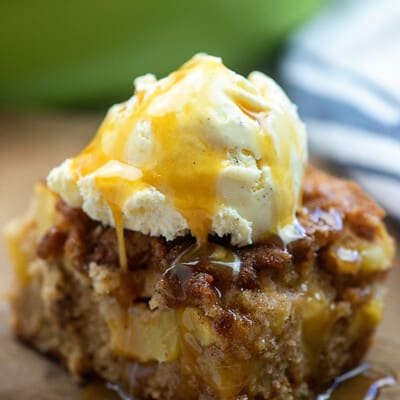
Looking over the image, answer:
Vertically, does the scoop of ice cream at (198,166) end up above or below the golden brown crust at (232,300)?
above

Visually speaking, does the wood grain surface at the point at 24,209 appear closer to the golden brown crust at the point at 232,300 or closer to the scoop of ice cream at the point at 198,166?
the golden brown crust at the point at 232,300

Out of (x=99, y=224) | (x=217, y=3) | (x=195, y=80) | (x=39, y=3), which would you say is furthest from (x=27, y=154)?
(x=195, y=80)

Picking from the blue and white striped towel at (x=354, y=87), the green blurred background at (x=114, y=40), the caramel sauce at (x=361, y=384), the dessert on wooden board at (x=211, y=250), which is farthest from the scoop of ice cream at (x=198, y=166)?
the green blurred background at (x=114, y=40)

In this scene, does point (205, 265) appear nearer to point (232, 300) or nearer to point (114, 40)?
point (232, 300)

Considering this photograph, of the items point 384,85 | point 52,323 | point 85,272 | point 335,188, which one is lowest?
point 52,323

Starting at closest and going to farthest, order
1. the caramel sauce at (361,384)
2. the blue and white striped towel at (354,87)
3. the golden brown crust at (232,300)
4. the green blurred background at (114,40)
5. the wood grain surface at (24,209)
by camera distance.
Result: the golden brown crust at (232,300) → the caramel sauce at (361,384) → the wood grain surface at (24,209) → the blue and white striped towel at (354,87) → the green blurred background at (114,40)

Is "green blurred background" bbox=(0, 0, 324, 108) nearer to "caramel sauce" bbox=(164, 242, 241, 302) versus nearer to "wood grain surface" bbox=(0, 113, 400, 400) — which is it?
"wood grain surface" bbox=(0, 113, 400, 400)

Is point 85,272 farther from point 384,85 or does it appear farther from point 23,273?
point 384,85
